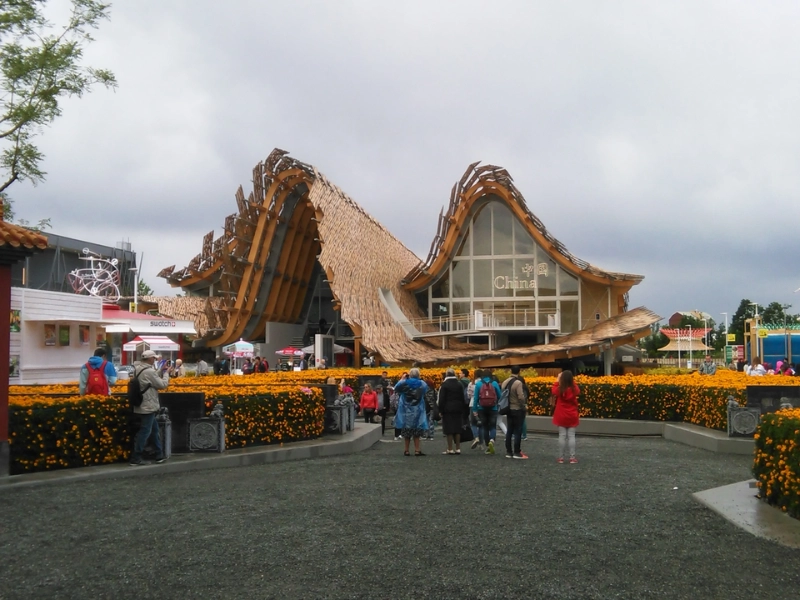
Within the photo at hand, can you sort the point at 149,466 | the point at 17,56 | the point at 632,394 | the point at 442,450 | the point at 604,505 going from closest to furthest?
the point at 604,505, the point at 149,466, the point at 442,450, the point at 17,56, the point at 632,394

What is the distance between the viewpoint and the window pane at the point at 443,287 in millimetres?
42344

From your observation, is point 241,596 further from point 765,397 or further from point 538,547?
point 765,397

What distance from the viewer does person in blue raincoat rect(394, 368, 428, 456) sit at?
13.7 meters

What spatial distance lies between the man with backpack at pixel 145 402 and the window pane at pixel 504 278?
30.9 metres

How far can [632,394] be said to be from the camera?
63.4 ft

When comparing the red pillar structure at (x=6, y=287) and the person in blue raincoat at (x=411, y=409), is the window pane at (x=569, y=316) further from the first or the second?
the red pillar structure at (x=6, y=287)

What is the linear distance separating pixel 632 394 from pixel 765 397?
514 centimetres

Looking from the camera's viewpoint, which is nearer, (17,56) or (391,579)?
(391,579)

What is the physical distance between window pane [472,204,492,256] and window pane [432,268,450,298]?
1.94 meters

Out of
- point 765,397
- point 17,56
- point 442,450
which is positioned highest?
point 17,56

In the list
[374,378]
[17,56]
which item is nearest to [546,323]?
[374,378]

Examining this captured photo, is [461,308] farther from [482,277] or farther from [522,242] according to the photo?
[522,242]

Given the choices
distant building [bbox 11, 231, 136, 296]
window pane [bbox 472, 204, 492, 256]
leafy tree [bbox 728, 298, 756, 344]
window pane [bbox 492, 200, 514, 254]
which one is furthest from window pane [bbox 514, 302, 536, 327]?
leafy tree [bbox 728, 298, 756, 344]

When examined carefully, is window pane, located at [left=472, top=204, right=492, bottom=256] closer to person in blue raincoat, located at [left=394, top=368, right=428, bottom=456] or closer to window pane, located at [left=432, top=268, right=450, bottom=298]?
window pane, located at [left=432, top=268, right=450, bottom=298]
